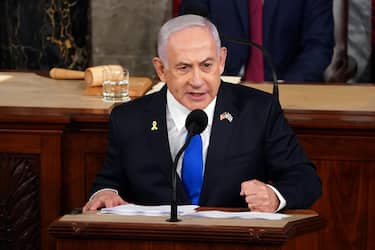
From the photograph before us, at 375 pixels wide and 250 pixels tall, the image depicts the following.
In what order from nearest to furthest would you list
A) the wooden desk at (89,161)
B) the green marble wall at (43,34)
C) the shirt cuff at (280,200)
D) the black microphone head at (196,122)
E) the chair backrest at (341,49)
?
the black microphone head at (196,122)
the shirt cuff at (280,200)
the wooden desk at (89,161)
the chair backrest at (341,49)
the green marble wall at (43,34)

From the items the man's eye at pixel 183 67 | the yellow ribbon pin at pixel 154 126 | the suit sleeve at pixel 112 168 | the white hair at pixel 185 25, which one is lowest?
the suit sleeve at pixel 112 168

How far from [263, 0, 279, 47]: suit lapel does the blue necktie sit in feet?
6.74

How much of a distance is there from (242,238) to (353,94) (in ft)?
6.13

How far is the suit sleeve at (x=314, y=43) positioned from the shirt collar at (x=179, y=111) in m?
1.84

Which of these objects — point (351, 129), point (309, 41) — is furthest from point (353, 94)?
point (309, 41)

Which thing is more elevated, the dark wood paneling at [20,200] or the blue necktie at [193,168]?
the blue necktie at [193,168]

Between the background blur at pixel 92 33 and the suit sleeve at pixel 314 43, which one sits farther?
the background blur at pixel 92 33

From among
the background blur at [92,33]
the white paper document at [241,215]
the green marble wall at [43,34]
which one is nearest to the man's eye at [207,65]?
the white paper document at [241,215]

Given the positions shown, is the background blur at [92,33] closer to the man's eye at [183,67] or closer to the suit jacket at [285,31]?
the suit jacket at [285,31]

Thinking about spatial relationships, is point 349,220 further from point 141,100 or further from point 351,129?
point 141,100

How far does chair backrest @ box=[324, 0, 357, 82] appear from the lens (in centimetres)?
598

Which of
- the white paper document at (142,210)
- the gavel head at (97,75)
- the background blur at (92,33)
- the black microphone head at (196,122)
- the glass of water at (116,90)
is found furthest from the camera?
the background blur at (92,33)

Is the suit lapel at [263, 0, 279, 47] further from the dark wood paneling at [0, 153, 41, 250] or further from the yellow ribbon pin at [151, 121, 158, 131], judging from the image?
the yellow ribbon pin at [151, 121, 158, 131]

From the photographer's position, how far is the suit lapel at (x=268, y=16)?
542 centimetres
